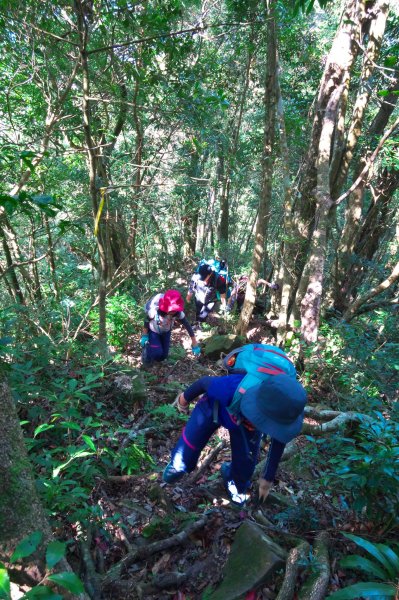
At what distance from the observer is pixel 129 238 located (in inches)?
415

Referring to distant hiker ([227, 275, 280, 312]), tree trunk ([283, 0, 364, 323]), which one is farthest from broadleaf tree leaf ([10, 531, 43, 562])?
distant hiker ([227, 275, 280, 312])

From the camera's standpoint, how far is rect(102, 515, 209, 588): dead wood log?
2.72 metres

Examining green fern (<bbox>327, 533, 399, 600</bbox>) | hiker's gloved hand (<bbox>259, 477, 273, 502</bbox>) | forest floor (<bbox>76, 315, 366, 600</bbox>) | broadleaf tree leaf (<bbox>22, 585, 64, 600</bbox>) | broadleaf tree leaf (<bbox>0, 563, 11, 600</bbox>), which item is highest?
broadleaf tree leaf (<bbox>0, 563, 11, 600</bbox>)

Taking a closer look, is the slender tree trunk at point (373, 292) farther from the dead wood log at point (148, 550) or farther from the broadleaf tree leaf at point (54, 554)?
the broadleaf tree leaf at point (54, 554)

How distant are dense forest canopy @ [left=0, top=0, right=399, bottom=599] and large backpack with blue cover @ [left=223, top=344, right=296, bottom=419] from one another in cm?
77

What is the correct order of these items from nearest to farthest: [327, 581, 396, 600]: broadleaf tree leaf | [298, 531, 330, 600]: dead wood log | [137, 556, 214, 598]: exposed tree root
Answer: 1. [327, 581, 396, 600]: broadleaf tree leaf
2. [298, 531, 330, 600]: dead wood log
3. [137, 556, 214, 598]: exposed tree root

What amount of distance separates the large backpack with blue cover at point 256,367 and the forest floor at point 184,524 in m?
1.07

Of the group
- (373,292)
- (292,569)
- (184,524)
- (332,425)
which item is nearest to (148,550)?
(184,524)

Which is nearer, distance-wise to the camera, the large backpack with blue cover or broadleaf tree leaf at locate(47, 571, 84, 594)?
broadleaf tree leaf at locate(47, 571, 84, 594)

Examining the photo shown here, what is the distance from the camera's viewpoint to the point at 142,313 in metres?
9.43

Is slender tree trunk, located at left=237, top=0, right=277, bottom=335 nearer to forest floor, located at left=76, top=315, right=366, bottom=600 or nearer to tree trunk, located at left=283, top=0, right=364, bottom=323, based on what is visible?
tree trunk, located at left=283, top=0, right=364, bottom=323

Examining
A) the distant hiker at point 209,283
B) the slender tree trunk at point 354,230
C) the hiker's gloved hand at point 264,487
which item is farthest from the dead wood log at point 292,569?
the slender tree trunk at point 354,230

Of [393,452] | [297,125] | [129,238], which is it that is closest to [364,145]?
[297,125]

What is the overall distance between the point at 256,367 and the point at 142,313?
6.64 metres
